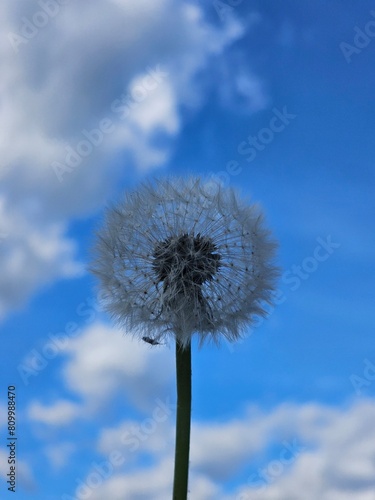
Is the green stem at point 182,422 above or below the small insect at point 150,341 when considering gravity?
below

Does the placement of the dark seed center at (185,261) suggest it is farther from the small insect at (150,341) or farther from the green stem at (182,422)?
the green stem at (182,422)

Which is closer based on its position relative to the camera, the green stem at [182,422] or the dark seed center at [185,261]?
the green stem at [182,422]

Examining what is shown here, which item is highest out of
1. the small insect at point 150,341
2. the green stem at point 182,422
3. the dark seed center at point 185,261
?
the dark seed center at point 185,261

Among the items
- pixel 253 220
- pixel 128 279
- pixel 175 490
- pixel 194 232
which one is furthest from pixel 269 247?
pixel 175 490

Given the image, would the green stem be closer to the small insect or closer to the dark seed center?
the small insect

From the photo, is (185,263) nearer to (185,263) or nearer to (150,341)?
(185,263)
